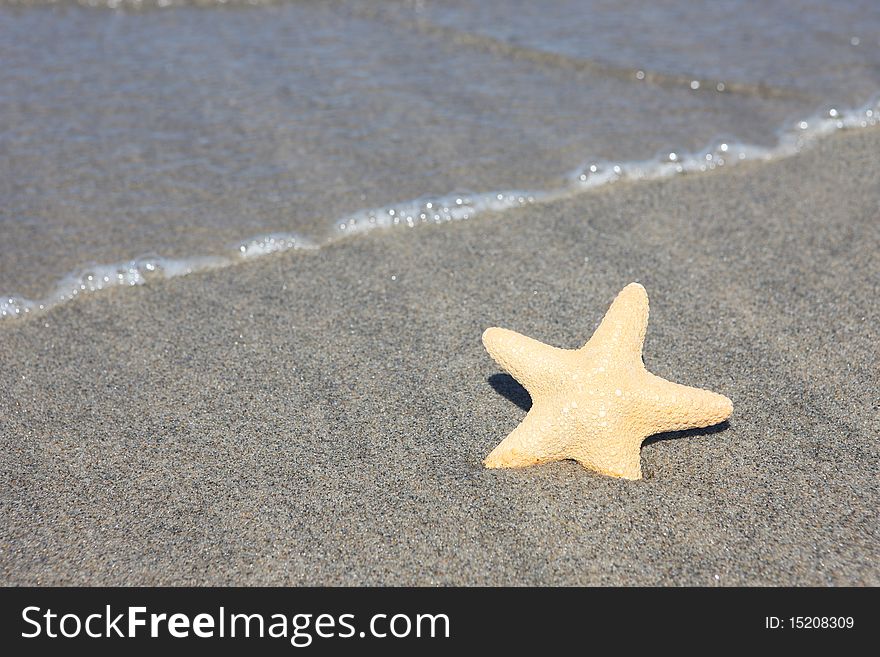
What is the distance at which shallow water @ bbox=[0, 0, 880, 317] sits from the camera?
4.76m

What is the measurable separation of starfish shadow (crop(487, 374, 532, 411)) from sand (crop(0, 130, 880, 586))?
0.4 inches

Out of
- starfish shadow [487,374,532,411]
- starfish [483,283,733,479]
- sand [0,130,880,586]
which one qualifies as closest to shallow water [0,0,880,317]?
sand [0,130,880,586]

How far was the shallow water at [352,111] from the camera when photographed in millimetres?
4758

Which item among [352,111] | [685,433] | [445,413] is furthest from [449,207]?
[685,433]

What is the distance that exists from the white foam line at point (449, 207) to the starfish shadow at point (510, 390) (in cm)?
149

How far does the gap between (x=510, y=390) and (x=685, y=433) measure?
76cm

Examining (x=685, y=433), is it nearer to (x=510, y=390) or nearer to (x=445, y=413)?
(x=510, y=390)

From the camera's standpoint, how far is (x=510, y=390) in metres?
3.53


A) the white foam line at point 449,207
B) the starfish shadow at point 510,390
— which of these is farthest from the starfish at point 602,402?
the white foam line at point 449,207

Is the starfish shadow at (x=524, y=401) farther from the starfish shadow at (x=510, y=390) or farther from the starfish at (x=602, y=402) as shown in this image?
the starfish at (x=602, y=402)

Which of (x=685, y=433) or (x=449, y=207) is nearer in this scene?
(x=685, y=433)

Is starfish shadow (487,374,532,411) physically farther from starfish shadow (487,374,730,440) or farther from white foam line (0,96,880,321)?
white foam line (0,96,880,321)

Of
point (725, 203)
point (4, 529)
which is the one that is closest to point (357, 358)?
point (4, 529)
